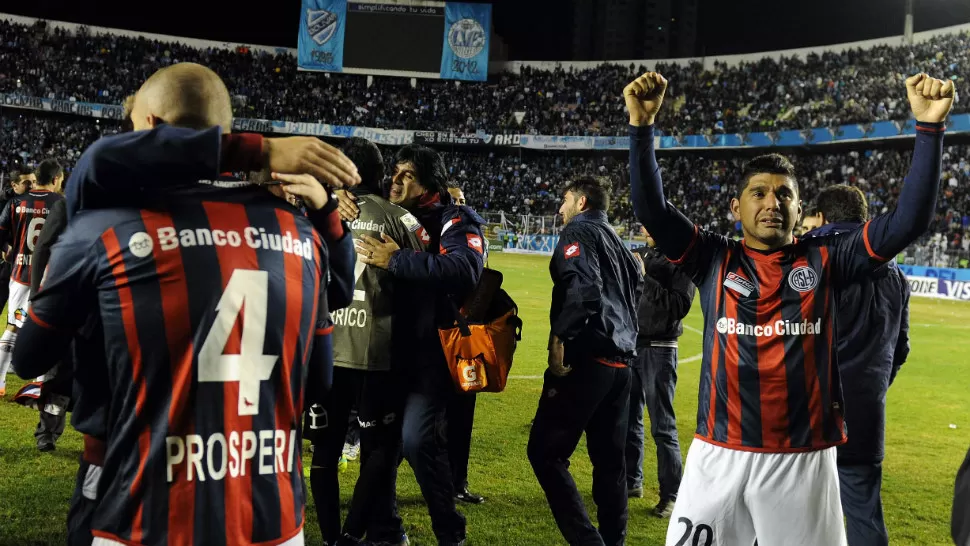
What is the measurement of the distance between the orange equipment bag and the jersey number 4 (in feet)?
7.64

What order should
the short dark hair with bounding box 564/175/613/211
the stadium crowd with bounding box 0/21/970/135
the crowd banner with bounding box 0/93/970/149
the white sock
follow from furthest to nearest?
the stadium crowd with bounding box 0/21/970/135
the crowd banner with bounding box 0/93/970/149
the white sock
the short dark hair with bounding box 564/175/613/211

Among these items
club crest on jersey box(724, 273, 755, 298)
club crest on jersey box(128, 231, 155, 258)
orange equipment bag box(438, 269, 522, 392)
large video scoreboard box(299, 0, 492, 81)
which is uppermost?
large video scoreboard box(299, 0, 492, 81)

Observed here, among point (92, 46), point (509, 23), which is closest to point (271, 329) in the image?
point (92, 46)

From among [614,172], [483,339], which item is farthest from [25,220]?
[614,172]

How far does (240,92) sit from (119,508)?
A: 4754 cm

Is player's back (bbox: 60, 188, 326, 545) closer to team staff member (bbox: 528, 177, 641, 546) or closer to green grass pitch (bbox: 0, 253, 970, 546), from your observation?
team staff member (bbox: 528, 177, 641, 546)

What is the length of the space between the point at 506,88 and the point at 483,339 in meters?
44.9

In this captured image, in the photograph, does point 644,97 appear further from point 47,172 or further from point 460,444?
point 47,172

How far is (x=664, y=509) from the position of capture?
214 inches

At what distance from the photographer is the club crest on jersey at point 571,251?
4.44 m

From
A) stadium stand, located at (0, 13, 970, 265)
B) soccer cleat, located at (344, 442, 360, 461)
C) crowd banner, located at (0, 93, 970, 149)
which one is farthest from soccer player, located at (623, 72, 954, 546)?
crowd banner, located at (0, 93, 970, 149)

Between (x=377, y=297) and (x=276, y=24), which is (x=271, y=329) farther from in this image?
(x=276, y=24)

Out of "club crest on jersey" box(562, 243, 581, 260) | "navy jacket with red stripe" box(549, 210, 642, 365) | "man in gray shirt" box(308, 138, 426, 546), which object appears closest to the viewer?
"man in gray shirt" box(308, 138, 426, 546)

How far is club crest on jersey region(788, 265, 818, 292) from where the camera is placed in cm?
321
